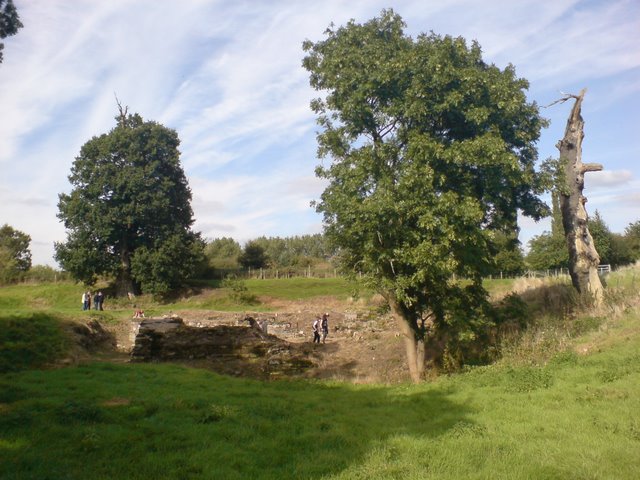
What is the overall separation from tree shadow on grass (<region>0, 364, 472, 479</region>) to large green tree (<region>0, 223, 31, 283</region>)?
147 ft

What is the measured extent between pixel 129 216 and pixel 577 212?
1370 inches

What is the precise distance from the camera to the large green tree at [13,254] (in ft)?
175

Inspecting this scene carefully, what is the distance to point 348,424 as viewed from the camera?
10469 mm

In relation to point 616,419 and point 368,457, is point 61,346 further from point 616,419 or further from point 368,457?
point 616,419

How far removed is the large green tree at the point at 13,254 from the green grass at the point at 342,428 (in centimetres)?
4553

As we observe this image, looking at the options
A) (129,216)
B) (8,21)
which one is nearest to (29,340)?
(8,21)

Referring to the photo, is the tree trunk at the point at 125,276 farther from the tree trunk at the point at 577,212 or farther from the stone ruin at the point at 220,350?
the tree trunk at the point at 577,212

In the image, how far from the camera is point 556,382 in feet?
39.9

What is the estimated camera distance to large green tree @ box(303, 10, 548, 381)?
15.1 metres

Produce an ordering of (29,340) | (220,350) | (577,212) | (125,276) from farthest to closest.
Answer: (125,276)
(220,350)
(577,212)
(29,340)

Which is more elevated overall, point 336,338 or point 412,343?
point 412,343

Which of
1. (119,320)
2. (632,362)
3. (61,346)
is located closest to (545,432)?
(632,362)

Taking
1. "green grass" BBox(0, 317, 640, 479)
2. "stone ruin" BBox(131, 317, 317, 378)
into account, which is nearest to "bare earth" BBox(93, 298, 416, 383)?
"stone ruin" BBox(131, 317, 317, 378)

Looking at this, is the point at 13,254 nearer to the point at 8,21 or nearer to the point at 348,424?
the point at 8,21
